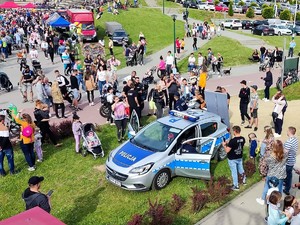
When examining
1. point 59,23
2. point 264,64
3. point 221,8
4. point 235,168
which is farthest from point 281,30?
A: point 235,168

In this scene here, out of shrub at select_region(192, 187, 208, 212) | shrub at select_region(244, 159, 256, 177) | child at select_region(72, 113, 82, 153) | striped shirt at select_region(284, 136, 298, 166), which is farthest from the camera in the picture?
child at select_region(72, 113, 82, 153)

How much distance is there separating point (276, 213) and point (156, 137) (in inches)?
172

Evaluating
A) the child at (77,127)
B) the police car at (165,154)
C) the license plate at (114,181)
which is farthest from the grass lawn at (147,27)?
the license plate at (114,181)

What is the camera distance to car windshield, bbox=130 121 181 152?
405 inches

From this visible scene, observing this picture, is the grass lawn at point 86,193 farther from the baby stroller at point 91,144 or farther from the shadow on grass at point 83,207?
the baby stroller at point 91,144

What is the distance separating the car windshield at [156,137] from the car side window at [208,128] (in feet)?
2.70

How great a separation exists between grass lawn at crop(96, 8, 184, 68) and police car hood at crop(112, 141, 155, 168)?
2042cm

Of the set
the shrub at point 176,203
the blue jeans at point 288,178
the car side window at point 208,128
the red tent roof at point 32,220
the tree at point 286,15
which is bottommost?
the tree at point 286,15

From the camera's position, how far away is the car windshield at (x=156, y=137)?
10.3 meters

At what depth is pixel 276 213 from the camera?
693 centimetres

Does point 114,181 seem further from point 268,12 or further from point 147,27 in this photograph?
point 268,12

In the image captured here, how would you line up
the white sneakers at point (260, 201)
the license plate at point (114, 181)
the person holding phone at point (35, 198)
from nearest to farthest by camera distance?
the person holding phone at point (35, 198)
the white sneakers at point (260, 201)
the license plate at point (114, 181)

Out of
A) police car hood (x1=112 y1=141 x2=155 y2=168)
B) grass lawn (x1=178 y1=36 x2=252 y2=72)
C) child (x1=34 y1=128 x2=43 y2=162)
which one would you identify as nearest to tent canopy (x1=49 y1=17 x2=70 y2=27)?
grass lawn (x1=178 y1=36 x2=252 y2=72)

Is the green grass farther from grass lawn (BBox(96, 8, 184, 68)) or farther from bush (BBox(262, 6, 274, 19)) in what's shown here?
bush (BBox(262, 6, 274, 19))
